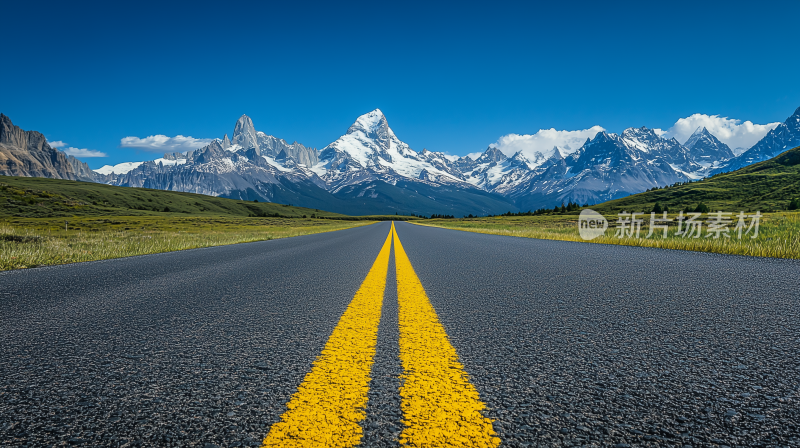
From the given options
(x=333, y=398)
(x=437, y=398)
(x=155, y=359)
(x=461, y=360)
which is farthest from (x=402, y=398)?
(x=155, y=359)

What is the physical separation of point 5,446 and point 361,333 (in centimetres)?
189

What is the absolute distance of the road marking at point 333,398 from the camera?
143 centimetres

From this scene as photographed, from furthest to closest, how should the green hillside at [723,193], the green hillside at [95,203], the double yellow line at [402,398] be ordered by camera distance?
the green hillside at [723,193] < the green hillside at [95,203] < the double yellow line at [402,398]

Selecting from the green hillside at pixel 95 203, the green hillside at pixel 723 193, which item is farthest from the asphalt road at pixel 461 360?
the green hillside at pixel 723 193

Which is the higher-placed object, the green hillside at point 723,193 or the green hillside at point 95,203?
the green hillside at point 723,193

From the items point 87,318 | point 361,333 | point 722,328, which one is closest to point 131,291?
point 87,318

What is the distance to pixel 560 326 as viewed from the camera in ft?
10.0

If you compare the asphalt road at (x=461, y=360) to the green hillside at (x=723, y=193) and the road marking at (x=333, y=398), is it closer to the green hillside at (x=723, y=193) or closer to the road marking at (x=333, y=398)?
the road marking at (x=333, y=398)

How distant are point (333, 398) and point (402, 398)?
0.31 meters

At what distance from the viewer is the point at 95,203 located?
367 ft

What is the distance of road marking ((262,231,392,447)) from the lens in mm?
1434

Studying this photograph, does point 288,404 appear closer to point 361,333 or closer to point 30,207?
point 361,333

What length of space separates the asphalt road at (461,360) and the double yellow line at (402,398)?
0.06 metres

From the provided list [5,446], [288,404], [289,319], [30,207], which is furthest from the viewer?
[30,207]
